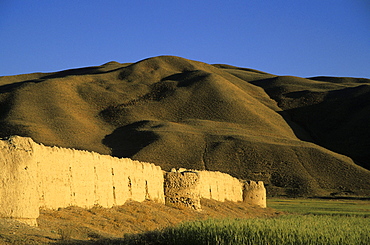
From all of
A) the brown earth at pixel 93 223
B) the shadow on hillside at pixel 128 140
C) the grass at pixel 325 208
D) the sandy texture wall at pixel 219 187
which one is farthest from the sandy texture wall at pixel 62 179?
the shadow on hillside at pixel 128 140

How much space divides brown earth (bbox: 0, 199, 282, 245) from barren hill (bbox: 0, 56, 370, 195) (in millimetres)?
38637

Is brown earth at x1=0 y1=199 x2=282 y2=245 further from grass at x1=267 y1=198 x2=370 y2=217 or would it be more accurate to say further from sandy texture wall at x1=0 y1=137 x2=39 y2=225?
grass at x1=267 y1=198 x2=370 y2=217

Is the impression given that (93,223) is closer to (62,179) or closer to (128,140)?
(62,179)

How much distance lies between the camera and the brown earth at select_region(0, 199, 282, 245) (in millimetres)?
11625

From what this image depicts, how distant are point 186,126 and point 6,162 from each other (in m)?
66.4

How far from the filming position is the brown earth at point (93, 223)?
1162cm

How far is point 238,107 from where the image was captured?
8756 cm

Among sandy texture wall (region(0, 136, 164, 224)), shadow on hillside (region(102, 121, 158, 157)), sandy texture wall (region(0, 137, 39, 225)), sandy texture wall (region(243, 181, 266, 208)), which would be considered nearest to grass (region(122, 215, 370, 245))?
sandy texture wall (region(0, 137, 39, 225))

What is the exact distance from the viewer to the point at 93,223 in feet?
50.8

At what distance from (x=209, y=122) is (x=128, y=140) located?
13383mm

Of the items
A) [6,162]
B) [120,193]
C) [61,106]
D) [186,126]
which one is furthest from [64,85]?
[6,162]

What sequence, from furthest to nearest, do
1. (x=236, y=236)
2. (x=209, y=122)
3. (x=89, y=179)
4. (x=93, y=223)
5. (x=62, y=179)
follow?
(x=209, y=122) < (x=89, y=179) < (x=62, y=179) < (x=93, y=223) < (x=236, y=236)

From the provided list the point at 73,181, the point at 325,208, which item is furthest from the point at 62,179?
the point at 325,208

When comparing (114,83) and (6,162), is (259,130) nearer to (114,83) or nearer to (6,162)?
(114,83)
